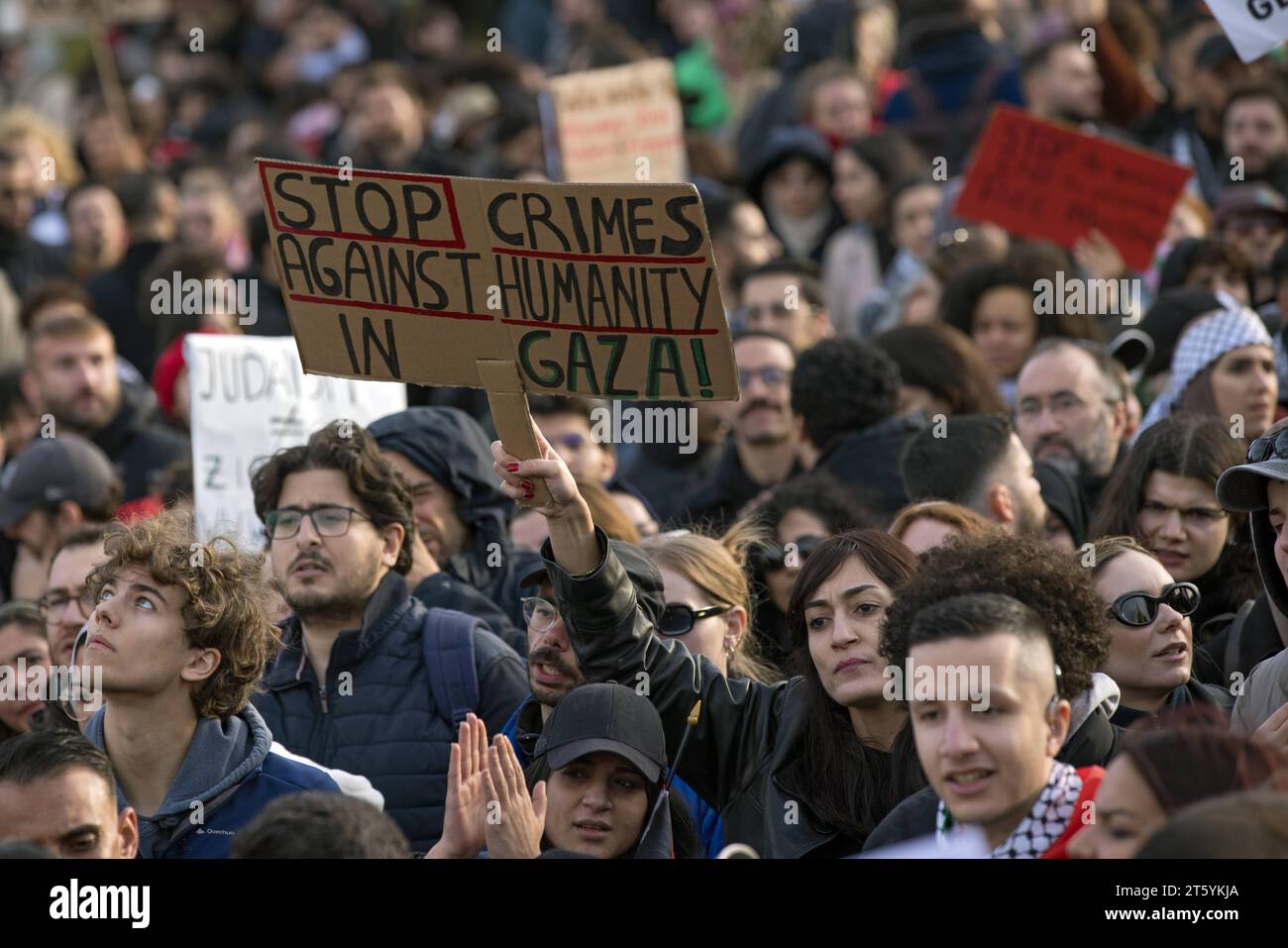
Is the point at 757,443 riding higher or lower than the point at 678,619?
higher

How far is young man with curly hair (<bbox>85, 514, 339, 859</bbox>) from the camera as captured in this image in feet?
17.4

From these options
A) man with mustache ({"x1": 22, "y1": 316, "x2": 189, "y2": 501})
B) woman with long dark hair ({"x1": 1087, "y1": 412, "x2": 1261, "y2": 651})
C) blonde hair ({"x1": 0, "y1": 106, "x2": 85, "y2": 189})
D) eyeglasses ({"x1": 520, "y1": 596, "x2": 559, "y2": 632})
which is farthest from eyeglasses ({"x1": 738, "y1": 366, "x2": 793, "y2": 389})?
blonde hair ({"x1": 0, "y1": 106, "x2": 85, "y2": 189})

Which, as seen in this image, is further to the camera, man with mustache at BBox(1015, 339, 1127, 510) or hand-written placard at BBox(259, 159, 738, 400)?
man with mustache at BBox(1015, 339, 1127, 510)

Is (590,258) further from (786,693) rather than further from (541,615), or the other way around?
(786,693)

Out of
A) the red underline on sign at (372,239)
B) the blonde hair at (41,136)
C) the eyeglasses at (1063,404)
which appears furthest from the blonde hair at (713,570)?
the blonde hair at (41,136)

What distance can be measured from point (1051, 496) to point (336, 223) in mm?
2676

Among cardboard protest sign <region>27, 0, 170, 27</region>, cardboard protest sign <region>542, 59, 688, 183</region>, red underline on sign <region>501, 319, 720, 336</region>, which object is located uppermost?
cardboard protest sign <region>27, 0, 170, 27</region>

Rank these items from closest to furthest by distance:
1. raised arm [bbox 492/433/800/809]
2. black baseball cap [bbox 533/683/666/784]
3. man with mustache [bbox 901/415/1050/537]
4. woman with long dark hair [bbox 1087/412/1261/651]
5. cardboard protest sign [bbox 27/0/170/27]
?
black baseball cap [bbox 533/683/666/784], raised arm [bbox 492/433/800/809], woman with long dark hair [bbox 1087/412/1261/651], man with mustache [bbox 901/415/1050/537], cardboard protest sign [bbox 27/0/170/27]

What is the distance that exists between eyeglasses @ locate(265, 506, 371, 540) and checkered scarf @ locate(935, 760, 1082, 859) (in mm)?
2629

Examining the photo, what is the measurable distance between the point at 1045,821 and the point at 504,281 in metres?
2.00

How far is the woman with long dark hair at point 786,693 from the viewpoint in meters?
5.21

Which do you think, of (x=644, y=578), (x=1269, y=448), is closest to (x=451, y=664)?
(x=644, y=578)

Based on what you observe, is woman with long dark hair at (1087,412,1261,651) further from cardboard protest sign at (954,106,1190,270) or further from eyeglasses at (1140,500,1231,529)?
cardboard protest sign at (954,106,1190,270)

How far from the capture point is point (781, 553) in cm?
677
